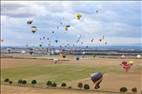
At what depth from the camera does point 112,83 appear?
6012 centimetres

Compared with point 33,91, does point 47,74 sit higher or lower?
higher

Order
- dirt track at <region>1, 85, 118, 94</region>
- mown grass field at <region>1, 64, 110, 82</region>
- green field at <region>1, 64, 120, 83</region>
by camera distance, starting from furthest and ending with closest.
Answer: mown grass field at <region>1, 64, 110, 82</region> → green field at <region>1, 64, 120, 83</region> → dirt track at <region>1, 85, 118, 94</region>

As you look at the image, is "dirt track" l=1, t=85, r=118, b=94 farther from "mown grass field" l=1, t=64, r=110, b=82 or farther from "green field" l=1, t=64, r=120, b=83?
"mown grass field" l=1, t=64, r=110, b=82

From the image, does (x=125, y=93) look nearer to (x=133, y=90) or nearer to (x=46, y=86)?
(x=133, y=90)

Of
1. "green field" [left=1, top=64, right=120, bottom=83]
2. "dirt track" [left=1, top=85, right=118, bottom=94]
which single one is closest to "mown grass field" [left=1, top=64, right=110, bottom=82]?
"green field" [left=1, top=64, right=120, bottom=83]

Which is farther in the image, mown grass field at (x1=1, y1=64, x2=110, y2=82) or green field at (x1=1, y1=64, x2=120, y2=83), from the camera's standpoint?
mown grass field at (x1=1, y1=64, x2=110, y2=82)

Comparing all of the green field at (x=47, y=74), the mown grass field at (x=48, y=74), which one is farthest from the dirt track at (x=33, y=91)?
the mown grass field at (x=48, y=74)

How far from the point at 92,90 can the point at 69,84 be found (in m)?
7.44

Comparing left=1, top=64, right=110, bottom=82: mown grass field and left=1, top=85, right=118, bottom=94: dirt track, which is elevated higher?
left=1, top=64, right=110, bottom=82: mown grass field

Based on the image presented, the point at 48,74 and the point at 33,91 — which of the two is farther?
the point at 48,74

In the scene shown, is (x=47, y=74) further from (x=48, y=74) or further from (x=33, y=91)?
(x=33, y=91)

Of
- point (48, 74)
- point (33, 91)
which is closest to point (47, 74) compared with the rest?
point (48, 74)

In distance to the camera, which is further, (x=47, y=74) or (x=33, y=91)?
(x=47, y=74)

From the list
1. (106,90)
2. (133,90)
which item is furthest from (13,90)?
(133,90)
